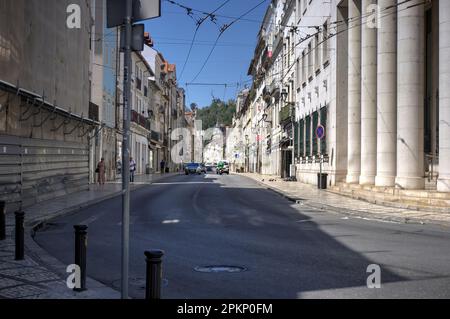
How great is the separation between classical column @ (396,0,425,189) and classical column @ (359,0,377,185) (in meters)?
3.77

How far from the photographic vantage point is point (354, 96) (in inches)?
1005

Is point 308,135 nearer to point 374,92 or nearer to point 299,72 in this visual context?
point 299,72

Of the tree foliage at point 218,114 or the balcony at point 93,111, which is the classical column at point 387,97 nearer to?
the balcony at point 93,111

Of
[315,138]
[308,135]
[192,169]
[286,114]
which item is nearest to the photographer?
[315,138]

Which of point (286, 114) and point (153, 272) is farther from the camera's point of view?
point (286, 114)

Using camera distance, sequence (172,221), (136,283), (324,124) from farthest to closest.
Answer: (324,124), (172,221), (136,283)

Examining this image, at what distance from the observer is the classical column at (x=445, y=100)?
55.6ft

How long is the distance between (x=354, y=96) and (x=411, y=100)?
6.18 metres

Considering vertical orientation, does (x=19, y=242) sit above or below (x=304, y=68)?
below

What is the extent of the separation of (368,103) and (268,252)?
1553cm

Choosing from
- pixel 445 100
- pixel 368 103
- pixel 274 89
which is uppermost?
pixel 274 89

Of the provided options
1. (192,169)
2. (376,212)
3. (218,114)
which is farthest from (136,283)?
(218,114)

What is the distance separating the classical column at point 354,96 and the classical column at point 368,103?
1.71 meters

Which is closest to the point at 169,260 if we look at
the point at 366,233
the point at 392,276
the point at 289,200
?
the point at 392,276
